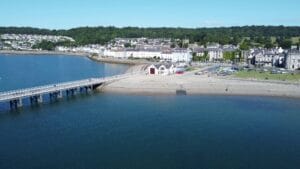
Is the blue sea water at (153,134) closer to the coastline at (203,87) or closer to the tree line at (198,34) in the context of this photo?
the coastline at (203,87)

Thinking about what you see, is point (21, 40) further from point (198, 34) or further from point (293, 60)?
point (293, 60)

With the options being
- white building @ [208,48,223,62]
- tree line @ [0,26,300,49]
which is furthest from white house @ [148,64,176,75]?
tree line @ [0,26,300,49]

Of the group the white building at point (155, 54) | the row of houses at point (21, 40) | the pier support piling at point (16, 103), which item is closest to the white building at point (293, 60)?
the white building at point (155, 54)

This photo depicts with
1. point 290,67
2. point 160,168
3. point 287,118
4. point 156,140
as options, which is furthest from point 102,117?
point 290,67

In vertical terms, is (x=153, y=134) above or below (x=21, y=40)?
below

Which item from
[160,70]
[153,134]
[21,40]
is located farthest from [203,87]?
[21,40]

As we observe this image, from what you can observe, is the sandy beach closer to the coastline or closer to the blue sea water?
the coastline

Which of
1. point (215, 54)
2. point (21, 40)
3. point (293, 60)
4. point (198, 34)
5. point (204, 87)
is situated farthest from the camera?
point (21, 40)
